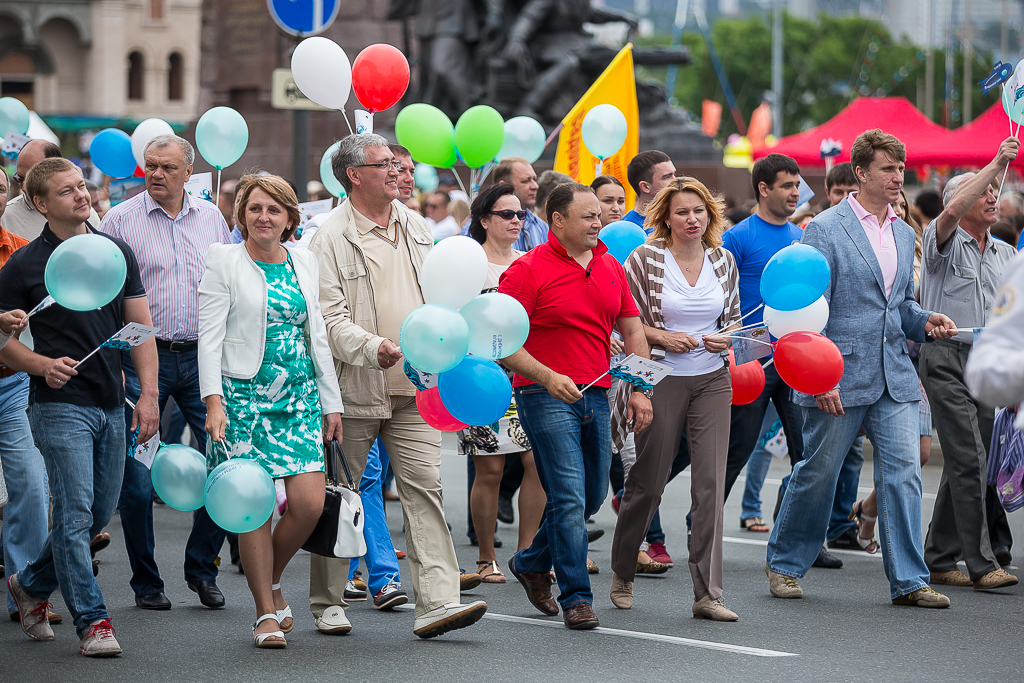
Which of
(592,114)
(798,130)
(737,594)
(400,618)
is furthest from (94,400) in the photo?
(798,130)

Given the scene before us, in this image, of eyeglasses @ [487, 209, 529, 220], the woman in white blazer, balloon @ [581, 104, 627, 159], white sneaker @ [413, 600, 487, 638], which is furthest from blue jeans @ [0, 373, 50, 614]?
balloon @ [581, 104, 627, 159]

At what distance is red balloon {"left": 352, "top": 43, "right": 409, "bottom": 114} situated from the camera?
8.30 m

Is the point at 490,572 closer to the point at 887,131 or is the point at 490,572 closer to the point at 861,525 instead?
the point at 861,525

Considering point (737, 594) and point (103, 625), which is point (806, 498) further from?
point (103, 625)

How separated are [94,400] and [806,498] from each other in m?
3.47

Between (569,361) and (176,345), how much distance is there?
6.76 ft

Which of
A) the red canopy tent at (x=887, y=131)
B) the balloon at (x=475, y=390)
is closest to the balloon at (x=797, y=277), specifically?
the balloon at (x=475, y=390)

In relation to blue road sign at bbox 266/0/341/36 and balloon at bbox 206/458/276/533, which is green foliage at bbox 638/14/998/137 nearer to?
blue road sign at bbox 266/0/341/36

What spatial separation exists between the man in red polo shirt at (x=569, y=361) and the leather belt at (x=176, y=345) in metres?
1.73

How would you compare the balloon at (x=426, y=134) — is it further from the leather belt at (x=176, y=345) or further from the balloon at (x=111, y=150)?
the leather belt at (x=176, y=345)

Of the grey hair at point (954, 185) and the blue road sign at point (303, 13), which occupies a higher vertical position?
the blue road sign at point (303, 13)

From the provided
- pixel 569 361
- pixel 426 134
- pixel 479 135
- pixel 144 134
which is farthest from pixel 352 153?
pixel 144 134

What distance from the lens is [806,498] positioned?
6961 mm

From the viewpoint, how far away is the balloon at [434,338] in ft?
17.7
